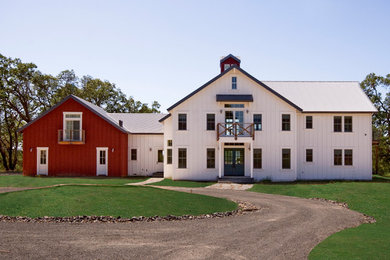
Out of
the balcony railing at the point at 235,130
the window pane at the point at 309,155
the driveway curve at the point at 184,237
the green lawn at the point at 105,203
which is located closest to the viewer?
the driveway curve at the point at 184,237

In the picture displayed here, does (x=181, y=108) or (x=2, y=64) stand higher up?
(x=2, y=64)

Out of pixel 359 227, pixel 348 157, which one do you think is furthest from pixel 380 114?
pixel 359 227

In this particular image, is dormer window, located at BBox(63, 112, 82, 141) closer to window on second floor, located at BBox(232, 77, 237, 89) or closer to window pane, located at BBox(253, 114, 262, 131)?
window on second floor, located at BBox(232, 77, 237, 89)

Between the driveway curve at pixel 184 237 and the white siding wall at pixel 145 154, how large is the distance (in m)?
20.5

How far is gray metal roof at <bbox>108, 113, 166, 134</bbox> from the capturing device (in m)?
35.4

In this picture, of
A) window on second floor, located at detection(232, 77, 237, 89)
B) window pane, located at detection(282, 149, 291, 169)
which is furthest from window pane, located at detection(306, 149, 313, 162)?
window on second floor, located at detection(232, 77, 237, 89)

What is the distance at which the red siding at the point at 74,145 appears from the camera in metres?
32.8

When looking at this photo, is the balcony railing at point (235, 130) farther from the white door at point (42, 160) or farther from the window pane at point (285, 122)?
the white door at point (42, 160)

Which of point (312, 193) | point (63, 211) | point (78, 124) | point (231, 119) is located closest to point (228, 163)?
point (231, 119)

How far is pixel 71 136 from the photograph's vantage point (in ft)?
107

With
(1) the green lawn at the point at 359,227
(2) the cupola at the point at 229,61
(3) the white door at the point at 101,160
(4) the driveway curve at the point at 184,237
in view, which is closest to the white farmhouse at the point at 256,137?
(2) the cupola at the point at 229,61

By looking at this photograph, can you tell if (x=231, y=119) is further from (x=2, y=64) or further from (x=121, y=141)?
(x=2, y=64)

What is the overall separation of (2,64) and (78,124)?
1543 cm

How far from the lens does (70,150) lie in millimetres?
32844
